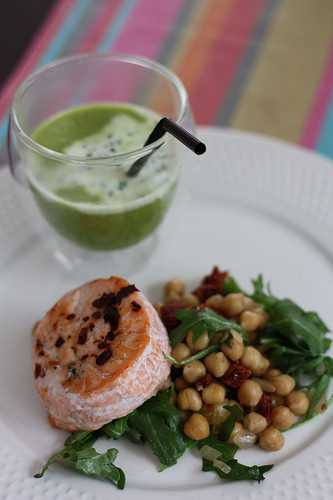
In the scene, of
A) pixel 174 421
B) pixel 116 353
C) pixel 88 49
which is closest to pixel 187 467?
pixel 174 421

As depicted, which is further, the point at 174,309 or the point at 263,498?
the point at 174,309

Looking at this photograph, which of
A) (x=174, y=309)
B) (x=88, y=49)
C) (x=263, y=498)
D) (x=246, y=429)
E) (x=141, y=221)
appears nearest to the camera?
(x=263, y=498)

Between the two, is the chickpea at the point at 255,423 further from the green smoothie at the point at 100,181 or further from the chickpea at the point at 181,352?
the green smoothie at the point at 100,181

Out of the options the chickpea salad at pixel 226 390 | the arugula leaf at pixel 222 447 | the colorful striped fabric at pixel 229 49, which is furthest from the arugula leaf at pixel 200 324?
the colorful striped fabric at pixel 229 49

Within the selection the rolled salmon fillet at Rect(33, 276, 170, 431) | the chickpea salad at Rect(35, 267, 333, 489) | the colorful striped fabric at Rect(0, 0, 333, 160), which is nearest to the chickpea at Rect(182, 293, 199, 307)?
the chickpea salad at Rect(35, 267, 333, 489)

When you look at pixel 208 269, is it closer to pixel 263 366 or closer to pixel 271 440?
pixel 263 366

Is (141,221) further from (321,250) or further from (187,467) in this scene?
(187,467)
